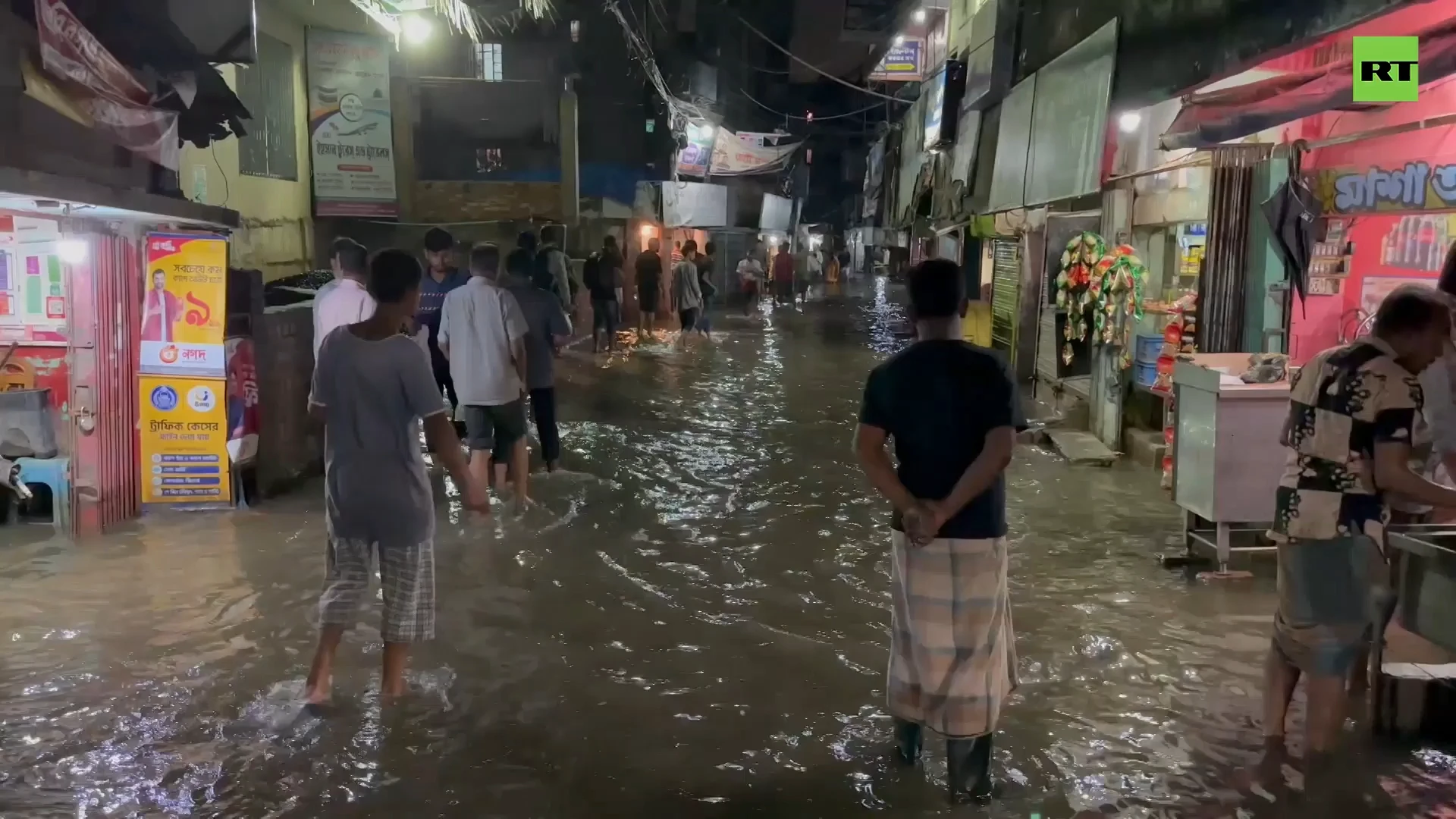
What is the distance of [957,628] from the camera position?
3768 millimetres

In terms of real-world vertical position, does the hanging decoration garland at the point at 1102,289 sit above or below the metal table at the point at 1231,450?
above

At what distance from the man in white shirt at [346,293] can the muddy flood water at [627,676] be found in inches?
63.1

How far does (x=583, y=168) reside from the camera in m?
24.3

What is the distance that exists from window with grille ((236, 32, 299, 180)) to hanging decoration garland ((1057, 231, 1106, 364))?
29.7 feet

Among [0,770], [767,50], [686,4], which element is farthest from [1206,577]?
[767,50]

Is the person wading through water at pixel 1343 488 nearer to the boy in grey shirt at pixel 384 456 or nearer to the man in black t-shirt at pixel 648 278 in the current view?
the boy in grey shirt at pixel 384 456

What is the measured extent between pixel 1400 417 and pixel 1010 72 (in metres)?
14.3

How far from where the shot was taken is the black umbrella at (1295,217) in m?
7.43

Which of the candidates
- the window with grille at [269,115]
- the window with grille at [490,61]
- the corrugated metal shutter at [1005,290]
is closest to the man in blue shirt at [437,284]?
the window with grille at [269,115]

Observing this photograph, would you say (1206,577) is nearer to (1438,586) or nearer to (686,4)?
(1438,586)

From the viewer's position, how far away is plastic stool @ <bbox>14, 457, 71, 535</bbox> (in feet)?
24.4

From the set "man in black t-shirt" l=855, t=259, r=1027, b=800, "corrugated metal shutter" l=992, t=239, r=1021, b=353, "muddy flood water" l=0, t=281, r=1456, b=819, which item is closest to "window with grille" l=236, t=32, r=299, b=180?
"muddy flood water" l=0, t=281, r=1456, b=819

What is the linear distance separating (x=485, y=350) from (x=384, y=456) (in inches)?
132

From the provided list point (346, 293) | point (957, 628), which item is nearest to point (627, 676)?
point (957, 628)
